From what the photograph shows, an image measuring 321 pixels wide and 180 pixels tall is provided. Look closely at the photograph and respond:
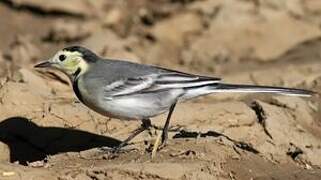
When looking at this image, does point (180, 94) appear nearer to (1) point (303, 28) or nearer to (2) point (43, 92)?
(2) point (43, 92)

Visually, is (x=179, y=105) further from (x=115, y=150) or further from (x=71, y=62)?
(x=71, y=62)

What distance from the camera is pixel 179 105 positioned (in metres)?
9.19

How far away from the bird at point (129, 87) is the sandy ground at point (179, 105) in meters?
0.40

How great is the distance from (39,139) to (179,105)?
1508mm

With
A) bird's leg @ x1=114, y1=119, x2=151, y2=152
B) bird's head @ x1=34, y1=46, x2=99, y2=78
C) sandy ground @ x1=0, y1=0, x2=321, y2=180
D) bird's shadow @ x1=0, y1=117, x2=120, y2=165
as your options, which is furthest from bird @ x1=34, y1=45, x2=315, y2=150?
bird's shadow @ x1=0, y1=117, x2=120, y2=165

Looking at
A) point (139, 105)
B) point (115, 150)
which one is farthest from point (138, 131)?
point (139, 105)

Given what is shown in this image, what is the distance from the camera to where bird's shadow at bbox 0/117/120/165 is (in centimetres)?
872

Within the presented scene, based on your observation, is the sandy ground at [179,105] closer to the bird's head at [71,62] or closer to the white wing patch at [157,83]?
the white wing patch at [157,83]

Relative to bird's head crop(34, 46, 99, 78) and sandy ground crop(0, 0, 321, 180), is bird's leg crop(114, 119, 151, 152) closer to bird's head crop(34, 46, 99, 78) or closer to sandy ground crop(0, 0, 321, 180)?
sandy ground crop(0, 0, 321, 180)

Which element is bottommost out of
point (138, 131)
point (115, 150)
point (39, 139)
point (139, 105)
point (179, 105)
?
point (115, 150)

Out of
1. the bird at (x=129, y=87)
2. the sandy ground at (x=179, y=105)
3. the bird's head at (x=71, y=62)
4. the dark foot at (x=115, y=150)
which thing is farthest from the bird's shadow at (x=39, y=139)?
the bird's head at (x=71, y=62)

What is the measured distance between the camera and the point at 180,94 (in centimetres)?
770

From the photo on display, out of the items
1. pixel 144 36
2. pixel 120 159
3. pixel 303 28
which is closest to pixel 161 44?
pixel 144 36

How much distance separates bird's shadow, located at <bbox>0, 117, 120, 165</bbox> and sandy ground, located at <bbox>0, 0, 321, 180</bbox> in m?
0.01
